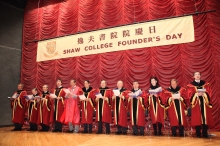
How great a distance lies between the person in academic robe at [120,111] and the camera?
4402 millimetres

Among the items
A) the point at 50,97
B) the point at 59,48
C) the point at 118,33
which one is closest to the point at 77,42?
the point at 59,48

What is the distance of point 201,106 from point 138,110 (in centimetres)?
129

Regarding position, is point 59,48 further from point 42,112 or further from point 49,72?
point 42,112

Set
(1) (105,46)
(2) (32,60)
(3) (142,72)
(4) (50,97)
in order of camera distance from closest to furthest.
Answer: (4) (50,97) → (3) (142,72) → (1) (105,46) → (2) (32,60)

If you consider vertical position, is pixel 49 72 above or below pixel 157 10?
below

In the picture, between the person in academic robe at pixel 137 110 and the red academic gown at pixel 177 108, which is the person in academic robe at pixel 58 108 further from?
the red academic gown at pixel 177 108

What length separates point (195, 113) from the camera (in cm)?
380

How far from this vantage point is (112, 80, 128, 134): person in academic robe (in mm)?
4402

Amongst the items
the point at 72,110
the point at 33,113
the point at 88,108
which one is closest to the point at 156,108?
the point at 88,108

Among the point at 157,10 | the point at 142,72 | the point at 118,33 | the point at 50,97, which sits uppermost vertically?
the point at 157,10

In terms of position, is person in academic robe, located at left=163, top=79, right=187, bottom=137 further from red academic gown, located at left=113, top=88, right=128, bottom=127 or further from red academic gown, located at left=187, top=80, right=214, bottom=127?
red academic gown, located at left=113, top=88, right=128, bottom=127

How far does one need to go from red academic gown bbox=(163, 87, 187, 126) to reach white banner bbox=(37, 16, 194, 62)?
186 cm

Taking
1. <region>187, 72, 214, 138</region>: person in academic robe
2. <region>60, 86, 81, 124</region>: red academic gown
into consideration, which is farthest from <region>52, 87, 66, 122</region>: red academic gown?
<region>187, 72, 214, 138</region>: person in academic robe

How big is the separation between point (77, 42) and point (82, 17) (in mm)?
988
